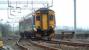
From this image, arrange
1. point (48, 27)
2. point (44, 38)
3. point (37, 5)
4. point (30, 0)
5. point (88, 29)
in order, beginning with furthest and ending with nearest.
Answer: point (88, 29) → point (37, 5) → point (30, 0) → point (44, 38) → point (48, 27)

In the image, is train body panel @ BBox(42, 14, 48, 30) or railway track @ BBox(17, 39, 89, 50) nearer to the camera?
railway track @ BBox(17, 39, 89, 50)

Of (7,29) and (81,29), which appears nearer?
(81,29)

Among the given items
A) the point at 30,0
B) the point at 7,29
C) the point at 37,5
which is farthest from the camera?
the point at 7,29

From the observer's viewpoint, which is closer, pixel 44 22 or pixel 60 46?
pixel 60 46

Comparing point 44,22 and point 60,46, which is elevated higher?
point 44,22

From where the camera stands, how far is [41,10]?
74.6ft

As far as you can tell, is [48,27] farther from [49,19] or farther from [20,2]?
[20,2]

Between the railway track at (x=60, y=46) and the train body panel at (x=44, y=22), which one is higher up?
the train body panel at (x=44, y=22)

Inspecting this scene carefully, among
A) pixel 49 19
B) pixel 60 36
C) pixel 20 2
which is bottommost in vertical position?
pixel 60 36

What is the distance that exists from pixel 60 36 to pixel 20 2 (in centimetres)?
538

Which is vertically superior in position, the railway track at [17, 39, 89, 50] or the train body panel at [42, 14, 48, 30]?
the train body panel at [42, 14, 48, 30]

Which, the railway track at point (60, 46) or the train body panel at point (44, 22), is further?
the train body panel at point (44, 22)

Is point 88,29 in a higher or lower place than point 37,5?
lower

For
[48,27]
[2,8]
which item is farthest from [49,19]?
[2,8]
